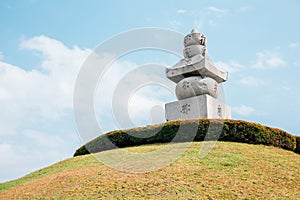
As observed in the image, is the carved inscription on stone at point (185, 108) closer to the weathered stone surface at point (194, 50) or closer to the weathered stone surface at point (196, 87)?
the weathered stone surface at point (196, 87)

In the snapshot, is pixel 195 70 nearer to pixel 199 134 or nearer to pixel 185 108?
pixel 185 108

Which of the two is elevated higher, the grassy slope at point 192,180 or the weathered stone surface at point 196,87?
the weathered stone surface at point 196,87

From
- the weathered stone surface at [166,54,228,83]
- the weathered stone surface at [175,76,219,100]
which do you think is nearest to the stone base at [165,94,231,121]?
the weathered stone surface at [175,76,219,100]

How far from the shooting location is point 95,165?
11562 mm

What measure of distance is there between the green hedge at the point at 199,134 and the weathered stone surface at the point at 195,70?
401 centimetres

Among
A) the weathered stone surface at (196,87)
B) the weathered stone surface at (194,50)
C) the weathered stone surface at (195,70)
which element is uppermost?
the weathered stone surface at (194,50)

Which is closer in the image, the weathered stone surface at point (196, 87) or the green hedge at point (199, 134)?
the green hedge at point (199, 134)

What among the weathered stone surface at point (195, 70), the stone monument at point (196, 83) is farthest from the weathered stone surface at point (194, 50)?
the weathered stone surface at point (195, 70)

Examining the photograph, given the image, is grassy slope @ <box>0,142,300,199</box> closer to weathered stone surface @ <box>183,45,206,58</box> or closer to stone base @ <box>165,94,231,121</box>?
stone base @ <box>165,94,231,121</box>

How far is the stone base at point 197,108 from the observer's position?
16.2 meters

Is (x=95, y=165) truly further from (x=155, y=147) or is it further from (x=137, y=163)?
(x=155, y=147)

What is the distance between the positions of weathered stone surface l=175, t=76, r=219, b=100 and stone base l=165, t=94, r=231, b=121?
0.93 ft

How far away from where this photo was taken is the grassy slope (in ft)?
26.9

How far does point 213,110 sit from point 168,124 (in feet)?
10.6
